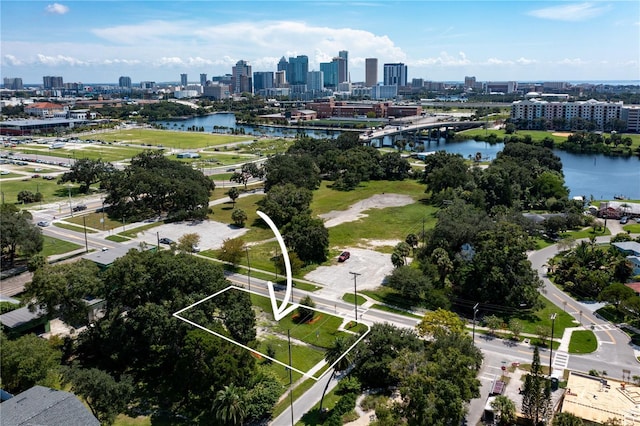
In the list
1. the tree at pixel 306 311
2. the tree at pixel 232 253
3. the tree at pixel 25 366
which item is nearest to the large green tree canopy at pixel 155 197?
the tree at pixel 232 253

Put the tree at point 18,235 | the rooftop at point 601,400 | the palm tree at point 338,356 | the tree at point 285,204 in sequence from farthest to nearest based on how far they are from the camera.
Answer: the tree at point 285,204 < the tree at point 18,235 < the palm tree at point 338,356 < the rooftop at point 601,400

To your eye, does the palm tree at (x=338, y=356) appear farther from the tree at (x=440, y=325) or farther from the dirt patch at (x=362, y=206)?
the dirt patch at (x=362, y=206)

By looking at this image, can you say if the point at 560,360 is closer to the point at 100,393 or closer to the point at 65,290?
the point at 100,393

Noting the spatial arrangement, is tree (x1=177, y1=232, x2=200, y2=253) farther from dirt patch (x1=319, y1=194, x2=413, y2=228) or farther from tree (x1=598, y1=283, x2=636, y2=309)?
tree (x1=598, y1=283, x2=636, y2=309)

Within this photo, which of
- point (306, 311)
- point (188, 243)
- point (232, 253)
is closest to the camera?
point (306, 311)

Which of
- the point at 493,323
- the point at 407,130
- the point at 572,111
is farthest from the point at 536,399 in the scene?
the point at 572,111

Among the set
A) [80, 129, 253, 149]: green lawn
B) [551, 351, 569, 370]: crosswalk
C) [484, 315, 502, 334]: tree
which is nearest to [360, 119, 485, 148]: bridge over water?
[80, 129, 253, 149]: green lawn
